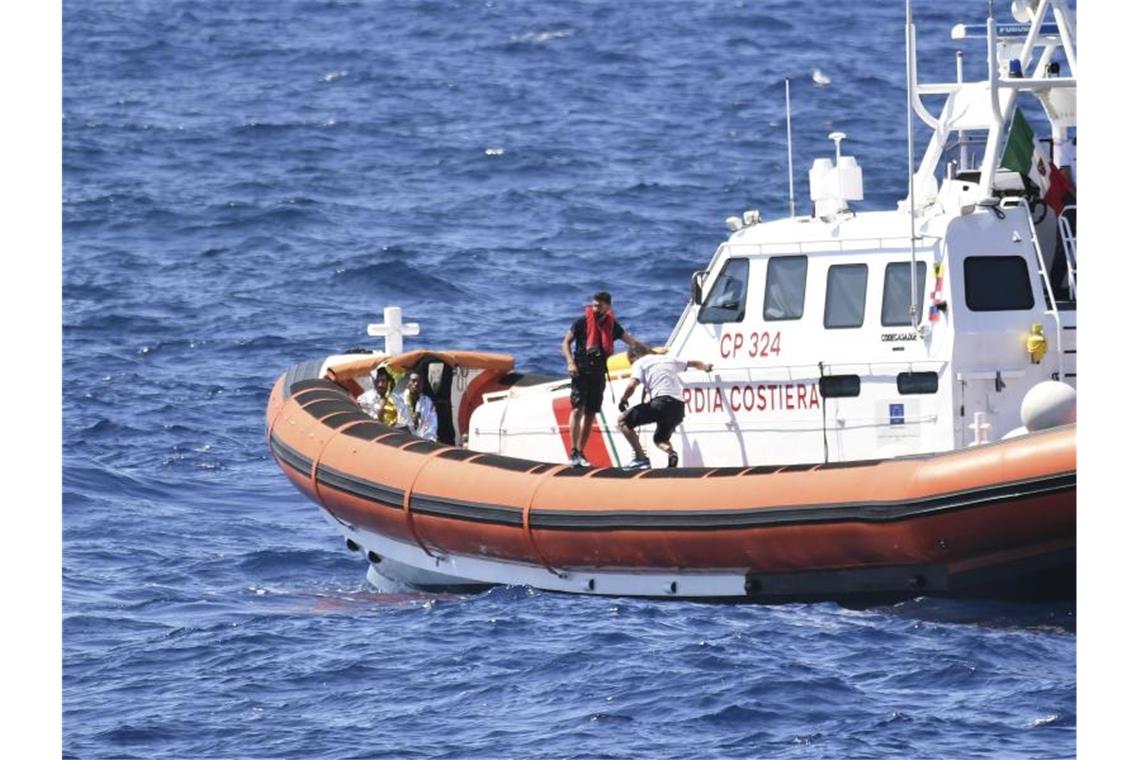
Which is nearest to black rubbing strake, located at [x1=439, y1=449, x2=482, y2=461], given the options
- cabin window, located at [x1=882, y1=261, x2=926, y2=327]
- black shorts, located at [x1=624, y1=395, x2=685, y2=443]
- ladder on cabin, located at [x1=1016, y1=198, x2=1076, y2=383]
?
black shorts, located at [x1=624, y1=395, x2=685, y2=443]

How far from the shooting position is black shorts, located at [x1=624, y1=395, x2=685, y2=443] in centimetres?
1273

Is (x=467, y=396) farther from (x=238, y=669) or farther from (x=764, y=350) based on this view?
(x=238, y=669)

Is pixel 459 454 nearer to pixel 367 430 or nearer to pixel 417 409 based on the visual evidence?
pixel 367 430

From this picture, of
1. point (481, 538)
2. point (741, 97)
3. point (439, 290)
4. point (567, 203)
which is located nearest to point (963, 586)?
point (481, 538)

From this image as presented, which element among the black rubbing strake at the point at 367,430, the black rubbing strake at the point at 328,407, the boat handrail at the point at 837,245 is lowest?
the black rubbing strake at the point at 367,430

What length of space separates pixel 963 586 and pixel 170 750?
415 centimetres

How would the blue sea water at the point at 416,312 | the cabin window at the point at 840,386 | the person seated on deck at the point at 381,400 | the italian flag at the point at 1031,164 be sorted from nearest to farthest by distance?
the blue sea water at the point at 416,312
the cabin window at the point at 840,386
the italian flag at the point at 1031,164
the person seated on deck at the point at 381,400

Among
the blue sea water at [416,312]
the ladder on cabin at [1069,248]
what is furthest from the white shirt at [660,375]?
the ladder on cabin at [1069,248]

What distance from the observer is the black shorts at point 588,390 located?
13219 millimetres

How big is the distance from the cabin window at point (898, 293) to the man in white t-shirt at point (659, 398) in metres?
1.11

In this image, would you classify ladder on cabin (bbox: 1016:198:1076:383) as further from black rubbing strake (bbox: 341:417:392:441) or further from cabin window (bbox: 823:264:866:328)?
black rubbing strake (bbox: 341:417:392:441)

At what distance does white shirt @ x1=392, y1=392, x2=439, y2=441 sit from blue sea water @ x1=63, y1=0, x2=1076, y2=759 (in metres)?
1.03

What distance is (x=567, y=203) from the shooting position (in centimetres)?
3048

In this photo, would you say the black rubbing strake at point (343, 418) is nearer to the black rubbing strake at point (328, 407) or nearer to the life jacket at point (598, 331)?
the black rubbing strake at point (328, 407)
